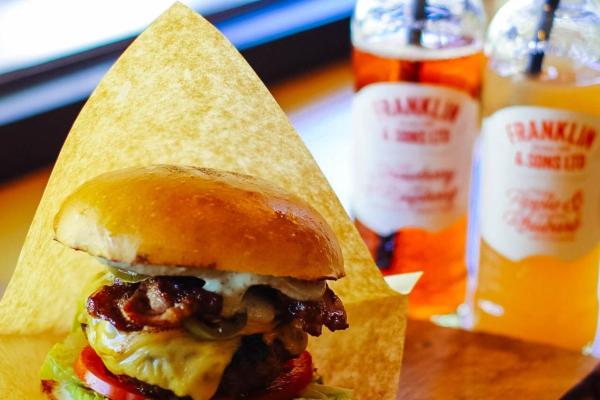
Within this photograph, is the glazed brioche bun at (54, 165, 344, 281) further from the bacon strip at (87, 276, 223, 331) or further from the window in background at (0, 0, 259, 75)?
the window in background at (0, 0, 259, 75)

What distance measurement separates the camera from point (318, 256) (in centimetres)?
108

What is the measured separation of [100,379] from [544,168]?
799 millimetres

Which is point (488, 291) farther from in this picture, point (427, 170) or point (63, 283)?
point (63, 283)

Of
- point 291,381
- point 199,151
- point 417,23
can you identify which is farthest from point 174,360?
point 417,23

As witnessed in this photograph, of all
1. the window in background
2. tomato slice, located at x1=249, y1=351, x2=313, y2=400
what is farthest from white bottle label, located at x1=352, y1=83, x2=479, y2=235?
the window in background

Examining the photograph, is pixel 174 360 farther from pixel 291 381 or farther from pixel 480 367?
pixel 480 367

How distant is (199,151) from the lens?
1371 millimetres

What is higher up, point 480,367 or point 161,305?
point 161,305

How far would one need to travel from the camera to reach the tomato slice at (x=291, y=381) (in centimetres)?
116

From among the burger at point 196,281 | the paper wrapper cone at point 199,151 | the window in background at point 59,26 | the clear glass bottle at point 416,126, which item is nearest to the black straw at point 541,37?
the clear glass bottle at point 416,126

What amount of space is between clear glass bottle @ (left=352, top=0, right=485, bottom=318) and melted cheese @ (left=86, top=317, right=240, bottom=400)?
678mm

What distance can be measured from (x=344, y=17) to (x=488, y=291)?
1.68 meters

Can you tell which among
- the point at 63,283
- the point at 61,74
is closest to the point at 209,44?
the point at 63,283

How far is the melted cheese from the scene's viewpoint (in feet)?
3.51
